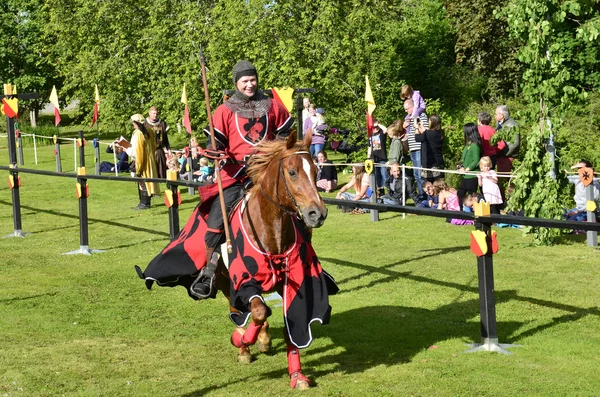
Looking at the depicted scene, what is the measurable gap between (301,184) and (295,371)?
1.49 m

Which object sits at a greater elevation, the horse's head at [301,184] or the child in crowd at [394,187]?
the horse's head at [301,184]

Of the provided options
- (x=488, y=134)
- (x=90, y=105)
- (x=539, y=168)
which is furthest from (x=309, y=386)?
(x=90, y=105)

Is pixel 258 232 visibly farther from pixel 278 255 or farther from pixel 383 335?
pixel 383 335

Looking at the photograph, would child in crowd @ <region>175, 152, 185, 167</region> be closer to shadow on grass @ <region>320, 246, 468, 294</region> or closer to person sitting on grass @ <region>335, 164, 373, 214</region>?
person sitting on grass @ <region>335, 164, 373, 214</region>

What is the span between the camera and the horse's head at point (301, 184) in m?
6.64

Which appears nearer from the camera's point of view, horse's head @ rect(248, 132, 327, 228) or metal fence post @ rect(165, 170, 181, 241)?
horse's head @ rect(248, 132, 327, 228)

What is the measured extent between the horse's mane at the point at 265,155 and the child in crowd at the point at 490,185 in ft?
28.0

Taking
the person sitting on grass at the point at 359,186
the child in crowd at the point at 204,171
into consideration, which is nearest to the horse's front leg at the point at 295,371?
the person sitting on grass at the point at 359,186

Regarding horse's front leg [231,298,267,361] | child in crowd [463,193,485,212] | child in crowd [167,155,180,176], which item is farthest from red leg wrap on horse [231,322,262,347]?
child in crowd [167,155,180,176]

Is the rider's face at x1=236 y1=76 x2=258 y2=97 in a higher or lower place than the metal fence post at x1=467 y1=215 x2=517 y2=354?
higher

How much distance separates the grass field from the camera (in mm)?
7344

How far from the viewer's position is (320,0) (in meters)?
27.2

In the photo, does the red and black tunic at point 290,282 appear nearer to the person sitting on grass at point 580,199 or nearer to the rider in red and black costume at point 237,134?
the rider in red and black costume at point 237,134

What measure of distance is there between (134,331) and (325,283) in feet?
9.04
